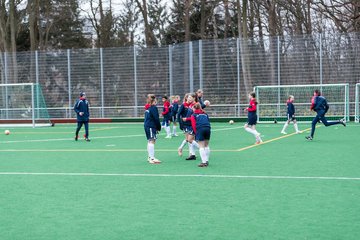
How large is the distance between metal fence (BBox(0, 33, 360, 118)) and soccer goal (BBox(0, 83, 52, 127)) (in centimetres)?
94

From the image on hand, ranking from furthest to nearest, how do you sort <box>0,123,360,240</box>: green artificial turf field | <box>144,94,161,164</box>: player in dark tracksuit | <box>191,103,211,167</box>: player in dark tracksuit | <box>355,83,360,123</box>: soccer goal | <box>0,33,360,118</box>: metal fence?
<box>0,33,360,118</box>: metal fence < <box>355,83,360,123</box>: soccer goal < <box>144,94,161,164</box>: player in dark tracksuit < <box>191,103,211,167</box>: player in dark tracksuit < <box>0,123,360,240</box>: green artificial turf field

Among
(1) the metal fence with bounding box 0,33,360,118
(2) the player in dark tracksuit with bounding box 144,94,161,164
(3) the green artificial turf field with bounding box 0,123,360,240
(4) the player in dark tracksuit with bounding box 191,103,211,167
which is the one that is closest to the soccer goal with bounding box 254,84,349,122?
(1) the metal fence with bounding box 0,33,360,118

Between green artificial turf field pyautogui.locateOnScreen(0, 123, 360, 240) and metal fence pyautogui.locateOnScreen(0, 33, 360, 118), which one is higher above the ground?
metal fence pyautogui.locateOnScreen(0, 33, 360, 118)

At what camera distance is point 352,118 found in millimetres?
28562

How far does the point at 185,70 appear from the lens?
31047 millimetres

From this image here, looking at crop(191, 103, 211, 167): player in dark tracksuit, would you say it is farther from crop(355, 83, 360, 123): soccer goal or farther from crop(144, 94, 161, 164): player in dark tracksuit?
crop(355, 83, 360, 123): soccer goal

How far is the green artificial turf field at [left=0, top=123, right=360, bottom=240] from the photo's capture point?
6.20 m

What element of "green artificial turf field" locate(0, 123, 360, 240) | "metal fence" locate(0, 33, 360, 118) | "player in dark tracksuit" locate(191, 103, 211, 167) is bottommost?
"green artificial turf field" locate(0, 123, 360, 240)

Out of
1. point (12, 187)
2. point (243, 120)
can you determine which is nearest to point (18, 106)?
point (243, 120)

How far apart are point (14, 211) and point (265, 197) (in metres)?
3.39

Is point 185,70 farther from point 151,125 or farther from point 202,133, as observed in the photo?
point 202,133

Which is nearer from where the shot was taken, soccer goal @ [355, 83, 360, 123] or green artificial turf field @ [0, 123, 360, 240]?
green artificial turf field @ [0, 123, 360, 240]

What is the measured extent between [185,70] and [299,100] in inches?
251

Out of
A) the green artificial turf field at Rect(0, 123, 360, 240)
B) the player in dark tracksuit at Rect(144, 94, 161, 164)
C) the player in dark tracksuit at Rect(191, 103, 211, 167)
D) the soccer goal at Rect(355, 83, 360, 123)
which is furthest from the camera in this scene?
the soccer goal at Rect(355, 83, 360, 123)
